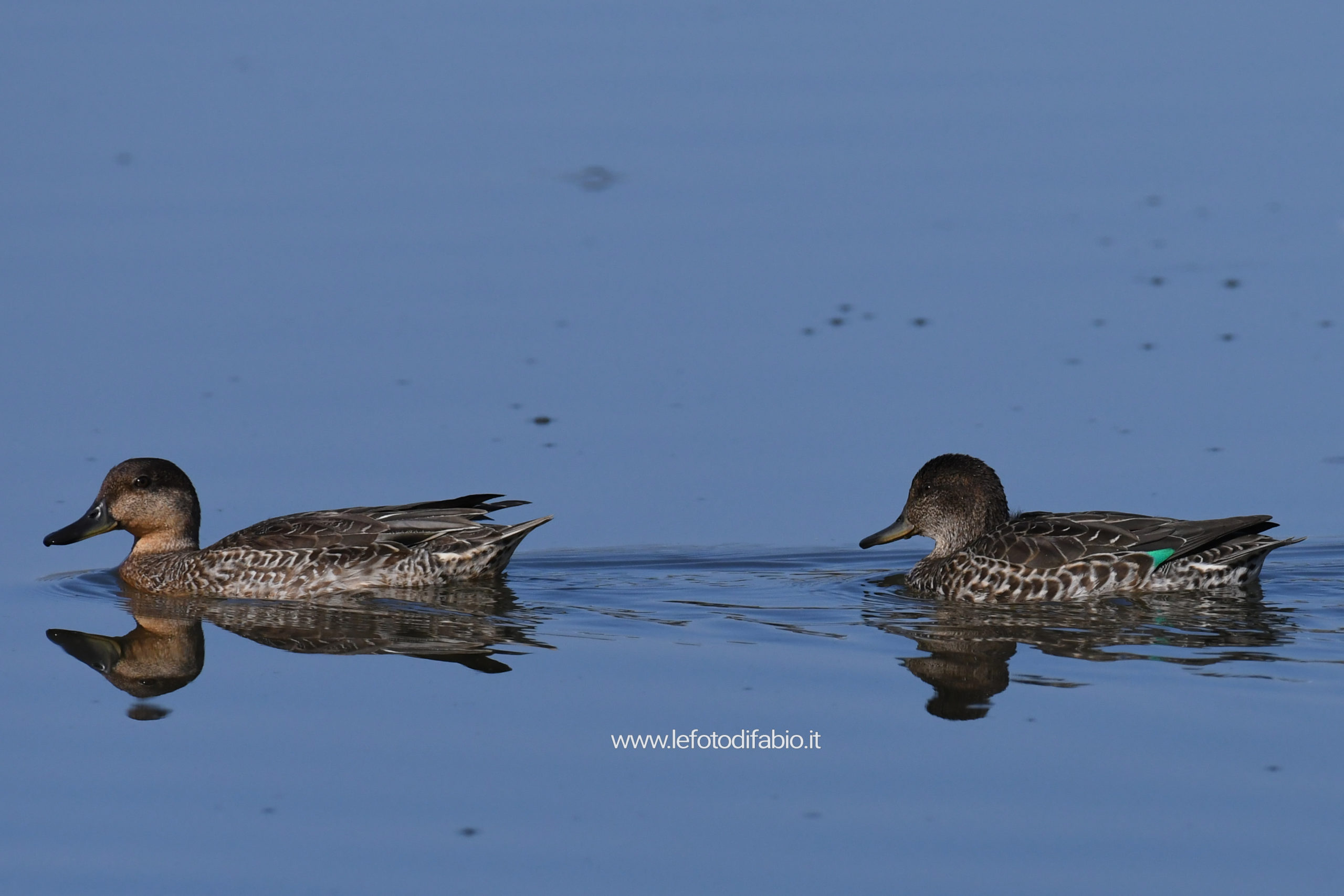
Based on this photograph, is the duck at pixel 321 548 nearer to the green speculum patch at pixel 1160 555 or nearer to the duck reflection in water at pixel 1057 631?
the duck reflection in water at pixel 1057 631

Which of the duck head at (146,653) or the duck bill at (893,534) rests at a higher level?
the duck bill at (893,534)

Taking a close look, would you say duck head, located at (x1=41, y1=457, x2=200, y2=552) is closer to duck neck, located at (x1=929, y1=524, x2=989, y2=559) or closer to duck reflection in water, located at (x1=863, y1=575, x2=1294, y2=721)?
duck reflection in water, located at (x1=863, y1=575, x2=1294, y2=721)

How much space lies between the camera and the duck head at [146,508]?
12.0 metres

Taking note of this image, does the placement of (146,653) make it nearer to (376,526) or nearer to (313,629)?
(313,629)

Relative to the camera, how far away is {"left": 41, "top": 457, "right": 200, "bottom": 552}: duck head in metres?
12.0

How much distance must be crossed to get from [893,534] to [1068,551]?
112cm

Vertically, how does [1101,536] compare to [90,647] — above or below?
above

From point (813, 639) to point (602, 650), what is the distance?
1.06 m

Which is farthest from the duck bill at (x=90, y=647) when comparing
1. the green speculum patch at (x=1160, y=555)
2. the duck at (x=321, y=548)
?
the green speculum patch at (x=1160, y=555)

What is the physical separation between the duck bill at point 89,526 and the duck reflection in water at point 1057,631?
174 inches

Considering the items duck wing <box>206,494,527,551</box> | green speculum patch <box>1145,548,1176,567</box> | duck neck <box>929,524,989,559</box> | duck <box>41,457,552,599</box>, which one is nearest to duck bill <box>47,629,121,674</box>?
duck <box>41,457,552,599</box>

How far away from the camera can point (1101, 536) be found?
11.3 meters

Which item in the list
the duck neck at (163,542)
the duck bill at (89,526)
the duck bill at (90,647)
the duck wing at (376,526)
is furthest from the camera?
the duck neck at (163,542)

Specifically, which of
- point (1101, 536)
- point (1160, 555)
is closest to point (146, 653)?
point (1101, 536)
